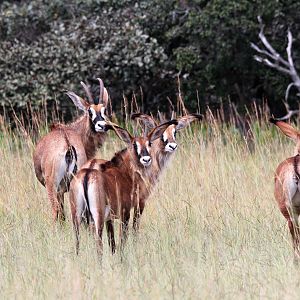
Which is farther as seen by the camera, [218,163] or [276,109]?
[276,109]

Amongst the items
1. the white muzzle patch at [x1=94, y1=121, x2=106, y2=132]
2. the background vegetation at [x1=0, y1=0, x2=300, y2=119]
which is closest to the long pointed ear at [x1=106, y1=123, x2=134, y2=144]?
the white muzzle patch at [x1=94, y1=121, x2=106, y2=132]

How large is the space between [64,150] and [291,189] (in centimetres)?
258

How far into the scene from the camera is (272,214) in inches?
331

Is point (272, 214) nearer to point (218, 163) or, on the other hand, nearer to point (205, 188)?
point (205, 188)

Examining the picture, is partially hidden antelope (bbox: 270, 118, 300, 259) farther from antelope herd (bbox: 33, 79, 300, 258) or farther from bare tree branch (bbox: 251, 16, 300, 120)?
bare tree branch (bbox: 251, 16, 300, 120)

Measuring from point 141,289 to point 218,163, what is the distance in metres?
4.55

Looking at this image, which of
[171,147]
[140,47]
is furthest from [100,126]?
[140,47]

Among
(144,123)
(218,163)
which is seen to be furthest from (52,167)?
(218,163)

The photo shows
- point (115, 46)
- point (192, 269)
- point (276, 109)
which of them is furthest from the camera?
point (276, 109)

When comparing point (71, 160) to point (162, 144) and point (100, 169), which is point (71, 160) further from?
point (100, 169)

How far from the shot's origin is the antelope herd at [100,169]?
6812 mm

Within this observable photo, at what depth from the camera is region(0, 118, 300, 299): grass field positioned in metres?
5.88

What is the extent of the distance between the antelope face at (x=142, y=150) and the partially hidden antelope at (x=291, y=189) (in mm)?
1031

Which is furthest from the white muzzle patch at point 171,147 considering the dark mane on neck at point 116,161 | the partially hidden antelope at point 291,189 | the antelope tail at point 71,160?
the partially hidden antelope at point 291,189
